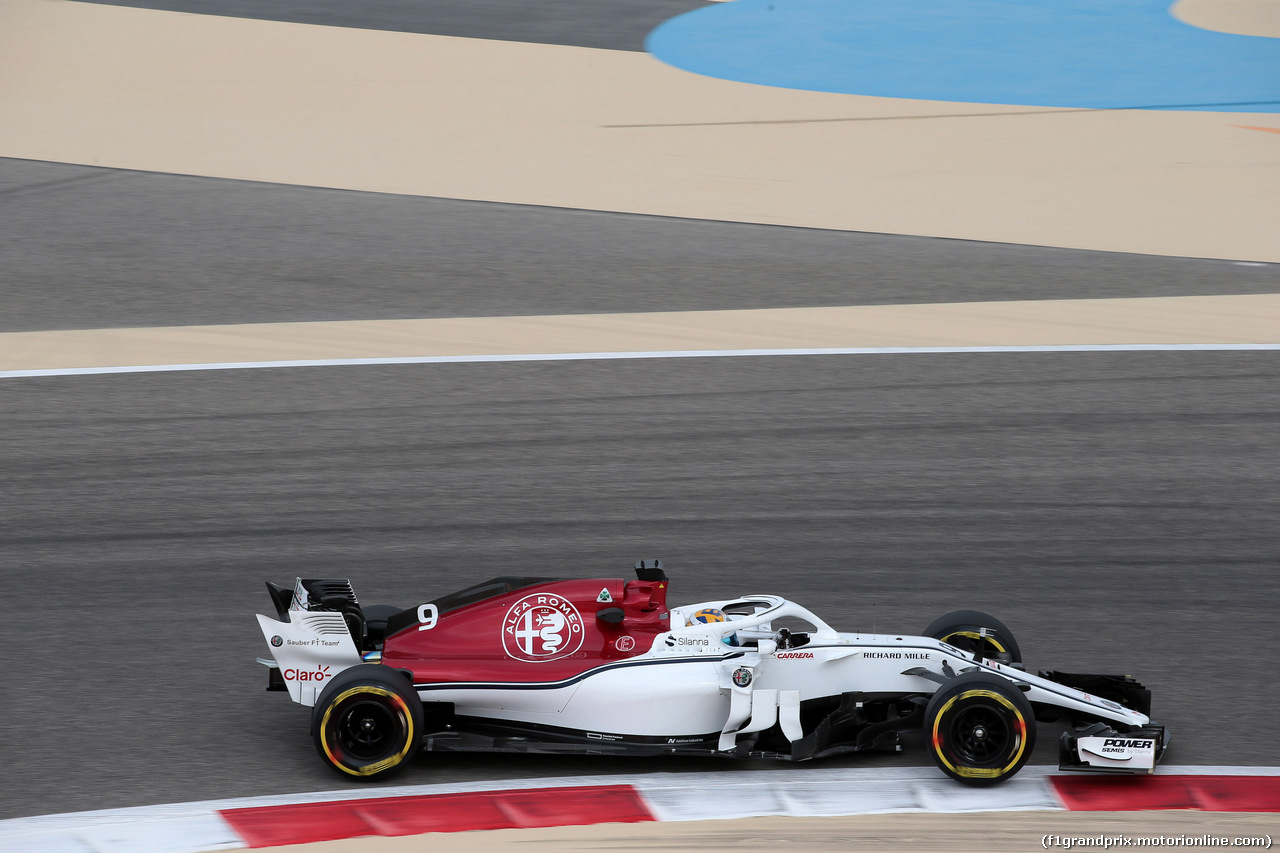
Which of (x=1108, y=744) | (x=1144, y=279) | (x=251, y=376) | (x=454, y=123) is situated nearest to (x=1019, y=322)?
(x=1144, y=279)

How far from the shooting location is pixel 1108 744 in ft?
20.9

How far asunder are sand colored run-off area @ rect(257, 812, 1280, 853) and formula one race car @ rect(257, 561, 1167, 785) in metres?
0.24

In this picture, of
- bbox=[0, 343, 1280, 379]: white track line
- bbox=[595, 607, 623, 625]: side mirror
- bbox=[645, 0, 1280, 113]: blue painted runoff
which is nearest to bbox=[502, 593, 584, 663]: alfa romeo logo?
bbox=[595, 607, 623, 625]: side mirror

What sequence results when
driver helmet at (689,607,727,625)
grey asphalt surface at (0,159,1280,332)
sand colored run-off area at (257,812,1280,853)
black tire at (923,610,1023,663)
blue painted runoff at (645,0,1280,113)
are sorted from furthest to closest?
blue painted runoff at (645,0,1280,113) < grey asphalt surface at (0,159,1280,332) < black tire at (923,610,1023,663) < driver helmet at (689,607,727,625) < sand colored run-off area at (257,812,1280,853)

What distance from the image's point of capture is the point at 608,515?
938cm

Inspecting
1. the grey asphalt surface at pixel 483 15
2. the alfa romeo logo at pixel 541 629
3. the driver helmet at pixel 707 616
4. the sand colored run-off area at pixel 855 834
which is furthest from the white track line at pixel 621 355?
the grey asphalt surface at pixel 483 15

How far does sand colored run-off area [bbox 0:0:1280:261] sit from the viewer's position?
16641mm

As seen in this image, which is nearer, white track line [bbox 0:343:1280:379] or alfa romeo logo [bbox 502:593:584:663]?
alfa romeo logo [bbox 502:593:584:663]

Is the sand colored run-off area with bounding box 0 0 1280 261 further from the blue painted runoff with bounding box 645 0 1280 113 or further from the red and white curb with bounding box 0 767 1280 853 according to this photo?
the red and white curb with bounding box 0 767 1280 853

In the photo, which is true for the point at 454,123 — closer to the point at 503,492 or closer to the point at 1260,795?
the point at 503,492

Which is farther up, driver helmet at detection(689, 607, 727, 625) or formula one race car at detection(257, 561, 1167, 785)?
driver helmet at detection(689, 607, 727, 625)

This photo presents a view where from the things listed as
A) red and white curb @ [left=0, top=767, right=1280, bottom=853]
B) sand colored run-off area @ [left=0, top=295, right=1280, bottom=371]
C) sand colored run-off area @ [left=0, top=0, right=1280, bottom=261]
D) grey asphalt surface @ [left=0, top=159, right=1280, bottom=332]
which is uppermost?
sand colored run-off area @ [left=0, top=0, right=1280, bottom=261]

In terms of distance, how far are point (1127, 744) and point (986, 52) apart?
61.2ft

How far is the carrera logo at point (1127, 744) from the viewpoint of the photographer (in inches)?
250
